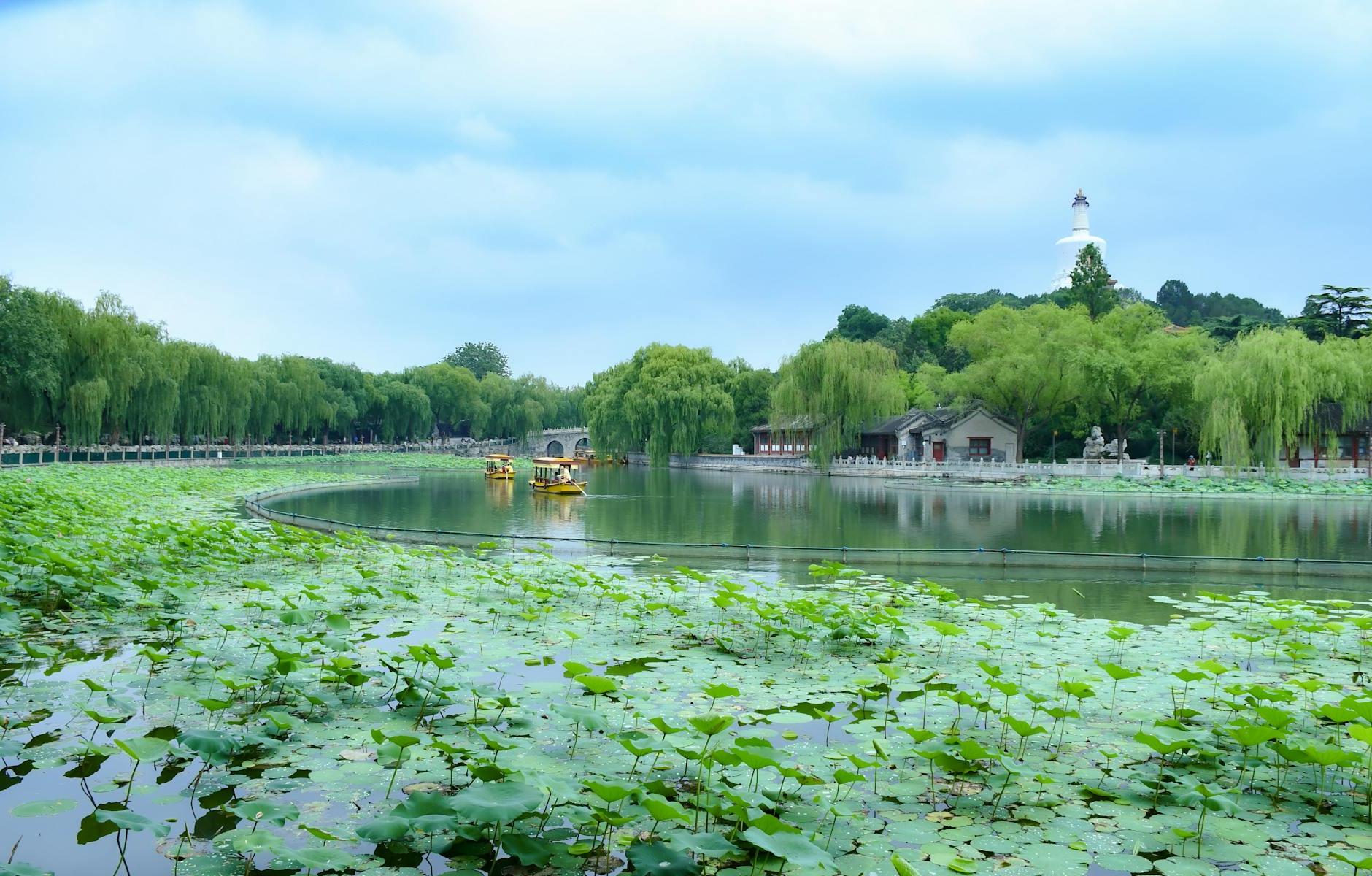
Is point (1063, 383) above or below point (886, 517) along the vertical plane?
above

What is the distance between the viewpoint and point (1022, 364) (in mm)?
43156

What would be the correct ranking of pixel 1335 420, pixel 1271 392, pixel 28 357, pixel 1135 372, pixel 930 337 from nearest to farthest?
pixel 28 357, pixel 1271 392, pixel 1335 420, pixel 1135 372, pixel 930 337

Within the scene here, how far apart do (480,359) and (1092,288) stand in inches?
3006

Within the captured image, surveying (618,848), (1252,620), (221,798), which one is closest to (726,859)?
(618,848)

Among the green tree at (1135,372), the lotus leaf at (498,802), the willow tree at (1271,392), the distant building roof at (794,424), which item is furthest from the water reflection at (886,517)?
the lotus leaf at (498,802)

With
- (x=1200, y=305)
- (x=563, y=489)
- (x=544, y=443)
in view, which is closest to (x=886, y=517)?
(x=563, y=489)

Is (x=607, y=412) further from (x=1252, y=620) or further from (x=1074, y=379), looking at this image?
(x=1252, y=620)

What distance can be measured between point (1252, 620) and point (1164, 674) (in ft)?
9.72

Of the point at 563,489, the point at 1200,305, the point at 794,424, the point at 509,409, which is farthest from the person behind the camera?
the point at 1200,305

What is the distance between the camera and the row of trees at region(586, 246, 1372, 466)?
34156 mm

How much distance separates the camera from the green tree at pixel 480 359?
4454 inches

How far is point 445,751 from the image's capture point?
4.43 meters

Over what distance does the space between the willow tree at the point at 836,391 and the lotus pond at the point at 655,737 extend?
35.3m

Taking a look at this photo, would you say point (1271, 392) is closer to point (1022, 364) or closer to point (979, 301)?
point (1022, 364)
